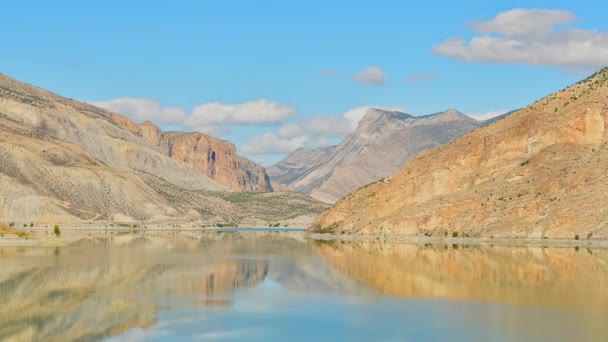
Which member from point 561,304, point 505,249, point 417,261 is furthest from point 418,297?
point 505,249

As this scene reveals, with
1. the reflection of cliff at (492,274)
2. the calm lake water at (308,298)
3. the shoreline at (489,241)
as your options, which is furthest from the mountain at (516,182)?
the calm lake water at (308,298)

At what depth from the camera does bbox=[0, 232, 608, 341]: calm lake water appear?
33.4m

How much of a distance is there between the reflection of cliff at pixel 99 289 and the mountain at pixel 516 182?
41902 mm

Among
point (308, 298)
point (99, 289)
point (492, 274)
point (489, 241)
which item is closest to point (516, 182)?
point (489, 241)

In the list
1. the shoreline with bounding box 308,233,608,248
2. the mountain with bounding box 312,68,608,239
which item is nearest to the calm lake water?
the shoreline with bounding box 308,233,608,248

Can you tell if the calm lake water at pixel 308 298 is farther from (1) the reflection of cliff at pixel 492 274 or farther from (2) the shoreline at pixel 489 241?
(2) the shoreline at pixel 489 241

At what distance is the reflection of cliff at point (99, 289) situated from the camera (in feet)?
115

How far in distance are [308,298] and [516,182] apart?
238ft

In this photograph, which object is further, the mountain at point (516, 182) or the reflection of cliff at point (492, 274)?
the mountain at point (516, 182)

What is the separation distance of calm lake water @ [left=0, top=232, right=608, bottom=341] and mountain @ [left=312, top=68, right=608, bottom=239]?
23138mm

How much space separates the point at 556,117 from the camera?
11881 centimetres

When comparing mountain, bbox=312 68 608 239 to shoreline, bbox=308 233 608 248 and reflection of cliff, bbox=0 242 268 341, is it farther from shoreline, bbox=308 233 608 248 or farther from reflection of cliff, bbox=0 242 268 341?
reflection of cliff, bbox=0 242 268 341

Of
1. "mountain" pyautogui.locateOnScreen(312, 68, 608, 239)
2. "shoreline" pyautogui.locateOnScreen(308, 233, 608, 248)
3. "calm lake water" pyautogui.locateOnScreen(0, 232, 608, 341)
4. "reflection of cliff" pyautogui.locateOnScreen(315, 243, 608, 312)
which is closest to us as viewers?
"calm lake water" pyautogui.locateOnScreen(0, 232, 608, 341)

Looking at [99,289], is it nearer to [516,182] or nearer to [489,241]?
[489,241]
